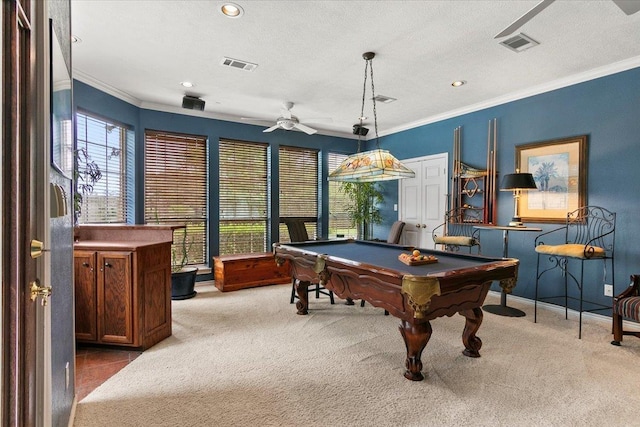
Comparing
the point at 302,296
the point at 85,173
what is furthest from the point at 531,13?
the point at 85,173

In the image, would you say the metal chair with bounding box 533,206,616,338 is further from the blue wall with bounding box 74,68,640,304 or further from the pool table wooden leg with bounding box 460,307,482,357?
the pool table wooden leg with bounding box 460,307,482,357

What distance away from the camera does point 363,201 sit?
627 cm

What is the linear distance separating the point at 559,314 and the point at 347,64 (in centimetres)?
364

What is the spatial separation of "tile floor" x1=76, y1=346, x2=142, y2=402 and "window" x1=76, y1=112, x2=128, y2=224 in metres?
1.67

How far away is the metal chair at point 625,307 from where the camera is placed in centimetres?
272

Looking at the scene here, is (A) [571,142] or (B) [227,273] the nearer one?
(A) [571,142]

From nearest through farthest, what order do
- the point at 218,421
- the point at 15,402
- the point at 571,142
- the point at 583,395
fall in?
the point at 15,402, the point at 218,421, the point at 583,395, the point at 571,142

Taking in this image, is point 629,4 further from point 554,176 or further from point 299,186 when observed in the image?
point 299,186

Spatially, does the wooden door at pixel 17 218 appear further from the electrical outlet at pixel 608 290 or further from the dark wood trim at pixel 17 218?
the electrical outlet at pixel 608 290

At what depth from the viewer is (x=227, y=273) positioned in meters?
4.80

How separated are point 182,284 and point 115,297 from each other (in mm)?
1664

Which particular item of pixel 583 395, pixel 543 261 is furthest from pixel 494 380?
pixel 543 261

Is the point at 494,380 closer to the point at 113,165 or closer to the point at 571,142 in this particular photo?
the point at 571,142

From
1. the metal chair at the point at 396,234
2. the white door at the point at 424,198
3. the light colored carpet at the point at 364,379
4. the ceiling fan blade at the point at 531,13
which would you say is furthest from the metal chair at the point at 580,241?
the ceiling fan blade at the point at 531,13
